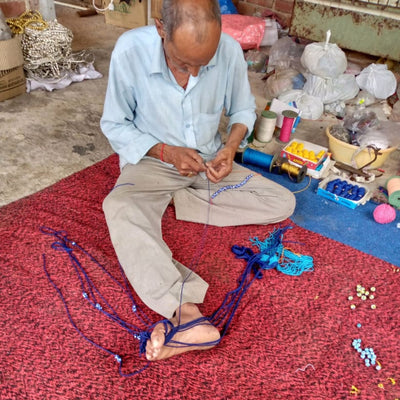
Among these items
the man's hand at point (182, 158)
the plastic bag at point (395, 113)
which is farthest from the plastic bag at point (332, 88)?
the man's hand at point (182, 158)

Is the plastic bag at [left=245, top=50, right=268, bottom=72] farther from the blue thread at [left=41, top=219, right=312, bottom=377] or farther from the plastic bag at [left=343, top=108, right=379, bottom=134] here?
the blue thread at [left=41, top=219, right=312, bottom=377]

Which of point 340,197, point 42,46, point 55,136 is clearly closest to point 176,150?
point 340,197

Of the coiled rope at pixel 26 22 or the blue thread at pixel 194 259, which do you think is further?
the coiled rope at pixel 26 22

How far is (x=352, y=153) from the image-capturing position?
101 inches

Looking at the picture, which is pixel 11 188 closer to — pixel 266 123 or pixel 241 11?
pixel 266 123

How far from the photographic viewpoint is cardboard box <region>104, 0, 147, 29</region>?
457cm

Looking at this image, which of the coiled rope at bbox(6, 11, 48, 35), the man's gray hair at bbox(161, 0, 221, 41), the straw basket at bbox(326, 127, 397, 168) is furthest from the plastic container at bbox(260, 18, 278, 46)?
the man's gray hair at bbox(161, 0, 221, 41)

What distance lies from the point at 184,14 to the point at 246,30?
2.90 meters

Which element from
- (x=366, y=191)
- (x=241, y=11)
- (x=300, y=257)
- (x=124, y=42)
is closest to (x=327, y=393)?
(x=300, y=257)

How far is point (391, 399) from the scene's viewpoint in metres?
1.36

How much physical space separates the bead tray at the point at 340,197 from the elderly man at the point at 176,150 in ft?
1.42

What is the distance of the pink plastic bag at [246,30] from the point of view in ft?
13.0

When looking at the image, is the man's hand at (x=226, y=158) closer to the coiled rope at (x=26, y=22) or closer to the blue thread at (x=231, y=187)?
the blue thread at (x=231, y=187)

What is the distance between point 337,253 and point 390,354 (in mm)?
530
